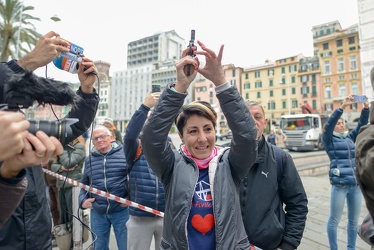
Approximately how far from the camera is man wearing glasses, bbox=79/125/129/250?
318cm

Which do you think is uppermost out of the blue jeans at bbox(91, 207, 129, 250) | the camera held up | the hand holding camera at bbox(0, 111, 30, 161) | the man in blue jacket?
the camera held up

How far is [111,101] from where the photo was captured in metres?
99.2

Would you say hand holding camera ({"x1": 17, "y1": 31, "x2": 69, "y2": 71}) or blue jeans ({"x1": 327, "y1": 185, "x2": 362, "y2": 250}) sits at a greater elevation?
hand holding camera ({"x1": 17, "y1": 31, "x2": 69, "y2": 71})

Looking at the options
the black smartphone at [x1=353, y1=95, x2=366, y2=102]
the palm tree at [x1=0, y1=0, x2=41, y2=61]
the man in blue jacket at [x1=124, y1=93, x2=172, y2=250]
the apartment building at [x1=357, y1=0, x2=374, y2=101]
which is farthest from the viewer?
the apartment building at [x1=357, y1=0, x2=374, y2=101]

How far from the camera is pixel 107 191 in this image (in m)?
Answer: 3.24

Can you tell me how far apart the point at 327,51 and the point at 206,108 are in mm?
57482

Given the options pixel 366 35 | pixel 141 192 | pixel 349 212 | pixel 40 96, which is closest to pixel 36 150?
pixel 40 96

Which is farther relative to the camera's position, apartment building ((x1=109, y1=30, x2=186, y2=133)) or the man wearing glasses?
apartment building ((x1=109, y1=30, x2=186, y2=133))

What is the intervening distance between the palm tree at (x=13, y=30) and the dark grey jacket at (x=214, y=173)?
56.9ft

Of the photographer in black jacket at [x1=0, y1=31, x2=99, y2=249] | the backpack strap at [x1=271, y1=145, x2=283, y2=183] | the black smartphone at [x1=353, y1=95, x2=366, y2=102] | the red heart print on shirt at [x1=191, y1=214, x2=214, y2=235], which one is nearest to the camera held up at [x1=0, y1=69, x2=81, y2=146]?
the photographer in black jacket at [x1=0, y1=31, x2=99, y2=249]

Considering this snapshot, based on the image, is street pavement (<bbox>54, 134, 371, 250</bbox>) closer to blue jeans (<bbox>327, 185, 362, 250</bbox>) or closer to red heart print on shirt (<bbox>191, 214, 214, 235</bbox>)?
blue jeans (<bbox>327, 185, 362, 250</bbox>)

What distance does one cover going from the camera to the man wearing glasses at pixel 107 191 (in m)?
3.18

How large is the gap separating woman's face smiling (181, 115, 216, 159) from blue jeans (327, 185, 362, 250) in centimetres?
287

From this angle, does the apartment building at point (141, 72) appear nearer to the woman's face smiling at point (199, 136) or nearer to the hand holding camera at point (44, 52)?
the hand holding camera at point (44, 52)
